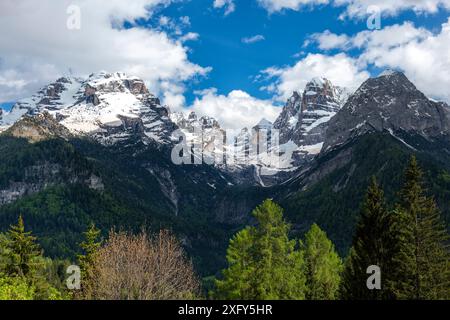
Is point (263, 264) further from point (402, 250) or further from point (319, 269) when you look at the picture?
point (319, 269)

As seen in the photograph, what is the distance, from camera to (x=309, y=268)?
67938 millimetres

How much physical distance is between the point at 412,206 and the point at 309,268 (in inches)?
676

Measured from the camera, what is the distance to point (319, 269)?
68.0 m

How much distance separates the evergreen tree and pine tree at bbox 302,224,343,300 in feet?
21.0

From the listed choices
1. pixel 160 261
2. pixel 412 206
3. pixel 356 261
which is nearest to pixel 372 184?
pixel 412 206

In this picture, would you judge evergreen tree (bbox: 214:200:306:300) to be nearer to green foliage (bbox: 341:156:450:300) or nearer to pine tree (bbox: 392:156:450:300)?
green foliage (bbox: 341:156:450:300)

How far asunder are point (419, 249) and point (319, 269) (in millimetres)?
15477

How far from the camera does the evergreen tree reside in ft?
175

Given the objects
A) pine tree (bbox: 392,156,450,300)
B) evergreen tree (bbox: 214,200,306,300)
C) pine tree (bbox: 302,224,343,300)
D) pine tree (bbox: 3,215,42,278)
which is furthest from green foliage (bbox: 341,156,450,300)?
pine tree (bbox: 3,215,42,278)

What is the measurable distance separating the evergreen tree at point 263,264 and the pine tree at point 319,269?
251 inches

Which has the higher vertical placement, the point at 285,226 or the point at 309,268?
the point at 285,226

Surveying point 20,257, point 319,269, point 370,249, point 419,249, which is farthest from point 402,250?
point 20,257

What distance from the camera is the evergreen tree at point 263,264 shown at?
175ft
